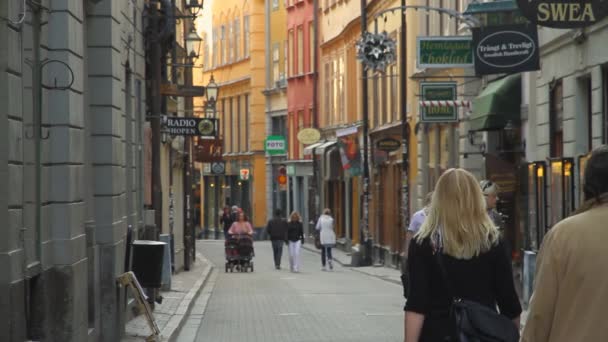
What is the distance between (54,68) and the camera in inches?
529

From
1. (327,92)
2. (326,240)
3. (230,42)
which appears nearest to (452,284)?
(326,240)

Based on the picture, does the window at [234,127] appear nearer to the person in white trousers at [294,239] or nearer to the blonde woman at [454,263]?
the person in white trousers at [294,239]

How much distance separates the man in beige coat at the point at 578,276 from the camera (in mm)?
5930

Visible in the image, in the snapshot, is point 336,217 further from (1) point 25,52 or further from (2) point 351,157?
(1) point 25,52

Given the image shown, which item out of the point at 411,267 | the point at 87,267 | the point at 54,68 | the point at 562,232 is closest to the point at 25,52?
the point at 54,68

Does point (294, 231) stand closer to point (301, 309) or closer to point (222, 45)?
point (301, 309)

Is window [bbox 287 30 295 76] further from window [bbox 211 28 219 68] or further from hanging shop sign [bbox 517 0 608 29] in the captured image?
hanging shop sign [bbox 517 0 608 29]

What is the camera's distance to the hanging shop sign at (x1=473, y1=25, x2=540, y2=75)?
21688 millimetres

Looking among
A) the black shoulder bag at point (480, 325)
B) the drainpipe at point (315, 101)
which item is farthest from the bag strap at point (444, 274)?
the drainpipe at point (315, 101)

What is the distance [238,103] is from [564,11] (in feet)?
201

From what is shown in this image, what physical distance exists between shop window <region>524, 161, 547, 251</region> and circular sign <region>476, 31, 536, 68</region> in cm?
199

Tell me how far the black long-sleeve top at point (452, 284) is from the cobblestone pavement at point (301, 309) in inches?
402

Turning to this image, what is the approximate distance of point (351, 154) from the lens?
4962 centimetres

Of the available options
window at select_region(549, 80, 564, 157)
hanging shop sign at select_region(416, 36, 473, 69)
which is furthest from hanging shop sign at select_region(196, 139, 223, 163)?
window at select_region(549, 80, 564, 157)
